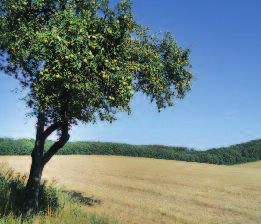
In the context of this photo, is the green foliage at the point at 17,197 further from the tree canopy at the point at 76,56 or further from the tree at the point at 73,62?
the tree canopy at the point at 76,56

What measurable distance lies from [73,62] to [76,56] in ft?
0.95

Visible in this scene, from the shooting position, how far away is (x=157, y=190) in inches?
1150

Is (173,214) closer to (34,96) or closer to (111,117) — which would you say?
(111,117)

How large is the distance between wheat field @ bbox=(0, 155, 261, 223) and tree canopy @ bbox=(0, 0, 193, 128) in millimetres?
6337

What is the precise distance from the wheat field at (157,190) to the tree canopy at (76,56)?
6337mm

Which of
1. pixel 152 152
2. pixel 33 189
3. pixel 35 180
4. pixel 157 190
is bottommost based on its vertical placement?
pixel 157 190

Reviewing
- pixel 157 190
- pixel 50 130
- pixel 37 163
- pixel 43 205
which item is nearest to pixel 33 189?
pixel 37 163

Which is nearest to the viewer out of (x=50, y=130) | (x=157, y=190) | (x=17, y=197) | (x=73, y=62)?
(x=73, y=62)

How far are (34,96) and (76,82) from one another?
10.0 ft

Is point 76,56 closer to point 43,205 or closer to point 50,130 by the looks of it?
point 50,130

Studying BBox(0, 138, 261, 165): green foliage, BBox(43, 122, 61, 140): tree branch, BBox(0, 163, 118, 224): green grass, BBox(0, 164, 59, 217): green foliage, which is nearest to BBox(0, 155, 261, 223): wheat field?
BBox(0, 163, 118, 224): green grass

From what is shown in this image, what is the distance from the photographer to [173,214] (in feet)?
62.2

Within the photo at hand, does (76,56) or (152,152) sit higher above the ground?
(76,56)

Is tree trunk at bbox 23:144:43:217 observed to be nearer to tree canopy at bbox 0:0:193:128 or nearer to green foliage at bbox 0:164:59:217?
green foliage at bbox 0:164:59:217
